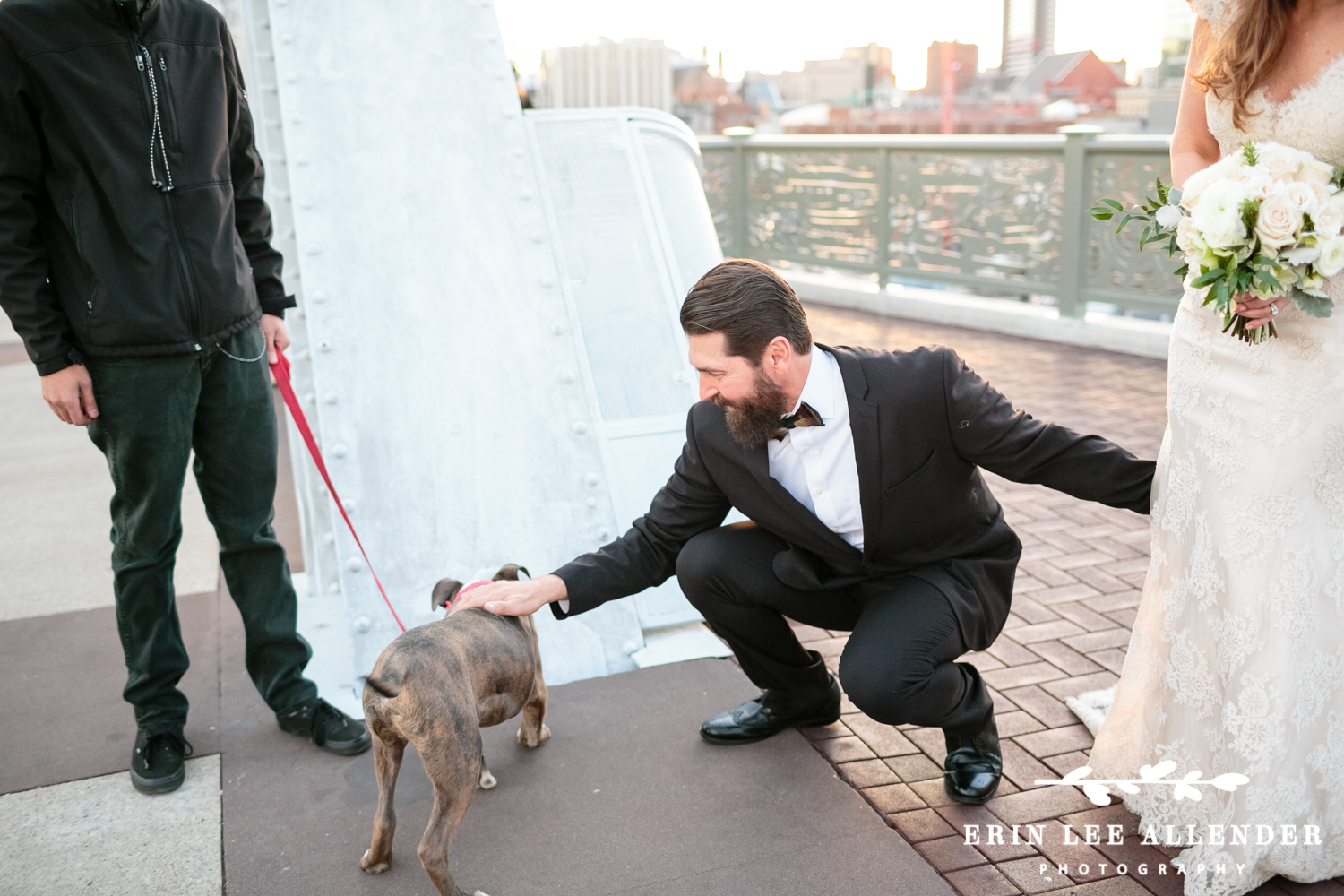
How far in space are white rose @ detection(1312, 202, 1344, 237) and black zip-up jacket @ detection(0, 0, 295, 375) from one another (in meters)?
2.67

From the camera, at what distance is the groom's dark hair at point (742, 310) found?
2.62m

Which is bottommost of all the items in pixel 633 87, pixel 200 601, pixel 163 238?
pixel 200 601

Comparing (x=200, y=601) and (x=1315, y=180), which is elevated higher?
(x=1315, y=180)

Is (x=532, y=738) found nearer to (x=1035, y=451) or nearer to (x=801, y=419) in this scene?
(x=801, y=419)

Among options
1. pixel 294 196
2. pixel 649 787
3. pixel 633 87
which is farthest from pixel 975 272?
pixel 649 787

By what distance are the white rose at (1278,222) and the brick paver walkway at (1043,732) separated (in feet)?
4.82

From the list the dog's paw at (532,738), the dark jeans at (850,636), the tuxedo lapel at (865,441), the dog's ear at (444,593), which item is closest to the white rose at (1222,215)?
the tuxedo lapel at (865,441)

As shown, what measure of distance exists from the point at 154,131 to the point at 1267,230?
2663mm

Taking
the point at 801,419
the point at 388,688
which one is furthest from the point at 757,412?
the point at 388,688

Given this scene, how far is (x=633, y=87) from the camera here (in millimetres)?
10500

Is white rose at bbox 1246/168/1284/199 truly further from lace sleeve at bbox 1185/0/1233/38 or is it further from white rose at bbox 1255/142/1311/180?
lace sleeve at bbox 1185/0/1233/38

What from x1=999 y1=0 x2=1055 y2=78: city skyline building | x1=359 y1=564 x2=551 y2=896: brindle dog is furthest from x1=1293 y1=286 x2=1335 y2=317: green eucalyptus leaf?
x1=999 y1=0 x2=1055 y2=78: city skyline building

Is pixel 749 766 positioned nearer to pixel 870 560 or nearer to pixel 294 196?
pixel 870 560

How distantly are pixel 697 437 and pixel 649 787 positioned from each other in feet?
3.22
